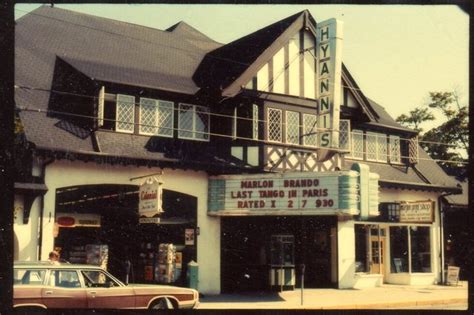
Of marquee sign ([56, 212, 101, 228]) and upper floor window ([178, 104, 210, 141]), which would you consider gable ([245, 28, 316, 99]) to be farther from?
marquee sign ([56, 212, 101, 228])

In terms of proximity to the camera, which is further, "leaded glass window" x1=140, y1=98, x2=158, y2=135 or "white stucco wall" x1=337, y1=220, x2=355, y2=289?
"white stucco wall" x1=337, y1=220, x2=355, y2=289

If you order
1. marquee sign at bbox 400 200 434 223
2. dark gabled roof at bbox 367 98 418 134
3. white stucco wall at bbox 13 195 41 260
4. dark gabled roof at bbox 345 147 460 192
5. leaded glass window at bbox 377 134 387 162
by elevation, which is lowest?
white stucco wall at bbox 13 195 41 260

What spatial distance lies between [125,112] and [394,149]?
1319 centimetres

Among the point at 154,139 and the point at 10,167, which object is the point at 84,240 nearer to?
the point at 154,139

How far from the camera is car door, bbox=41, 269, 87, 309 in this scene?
464 inches

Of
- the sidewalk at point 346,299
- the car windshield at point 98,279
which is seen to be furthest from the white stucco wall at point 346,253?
the car windshield at point 98,279

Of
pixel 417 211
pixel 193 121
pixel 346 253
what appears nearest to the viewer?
pixel 193 121

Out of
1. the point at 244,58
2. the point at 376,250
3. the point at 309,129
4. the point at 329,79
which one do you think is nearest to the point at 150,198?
the point at 244,58

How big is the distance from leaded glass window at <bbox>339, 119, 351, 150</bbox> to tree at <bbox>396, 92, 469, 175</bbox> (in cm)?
332

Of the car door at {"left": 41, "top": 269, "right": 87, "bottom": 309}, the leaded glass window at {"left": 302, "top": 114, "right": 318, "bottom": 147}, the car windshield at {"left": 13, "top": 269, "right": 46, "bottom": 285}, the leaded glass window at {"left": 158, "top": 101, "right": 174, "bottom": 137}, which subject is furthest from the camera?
the leaded glass window at {"left": 302, "top": 114, "right": 318, "bottom": 147}

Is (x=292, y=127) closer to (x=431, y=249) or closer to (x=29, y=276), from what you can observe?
(x=431, y=249)

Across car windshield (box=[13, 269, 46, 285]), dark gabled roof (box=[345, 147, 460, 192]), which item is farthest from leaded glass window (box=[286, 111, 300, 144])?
car windshield (box=[13, 269, 46, 285])

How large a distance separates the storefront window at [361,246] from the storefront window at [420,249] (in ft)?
9.37

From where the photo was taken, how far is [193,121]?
21297 millimetres
